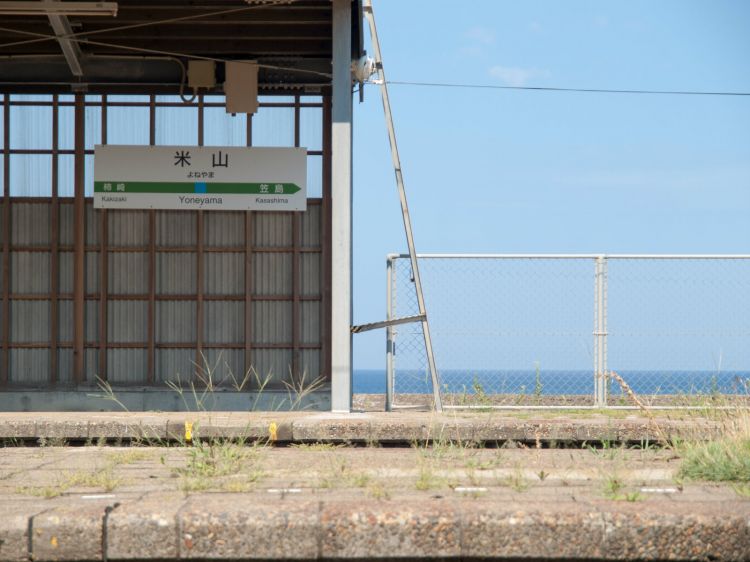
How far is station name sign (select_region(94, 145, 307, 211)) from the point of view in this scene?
50.5 feet

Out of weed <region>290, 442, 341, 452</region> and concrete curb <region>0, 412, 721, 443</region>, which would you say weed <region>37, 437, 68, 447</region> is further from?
weed <region>290, 442, 341, 452</region>

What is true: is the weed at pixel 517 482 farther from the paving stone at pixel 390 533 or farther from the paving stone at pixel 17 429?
the paving stone at pixel 17 429

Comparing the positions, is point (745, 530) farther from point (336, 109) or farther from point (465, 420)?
point (336, 109)

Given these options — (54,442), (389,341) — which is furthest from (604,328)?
(54,442)

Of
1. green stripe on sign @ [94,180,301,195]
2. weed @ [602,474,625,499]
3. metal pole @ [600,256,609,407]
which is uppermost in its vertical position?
green stripe on sign @ [94,180,301,195]

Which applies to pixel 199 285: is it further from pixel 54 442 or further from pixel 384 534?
pixel 384 534

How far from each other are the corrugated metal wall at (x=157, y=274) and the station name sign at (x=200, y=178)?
38 cm

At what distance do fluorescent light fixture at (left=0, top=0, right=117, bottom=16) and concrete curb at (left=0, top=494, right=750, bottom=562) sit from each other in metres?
8.87

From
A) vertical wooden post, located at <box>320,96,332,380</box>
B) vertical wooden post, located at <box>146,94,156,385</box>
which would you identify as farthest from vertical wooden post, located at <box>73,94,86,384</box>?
vertical wooden post, located at <box>320,96,332,380</box>

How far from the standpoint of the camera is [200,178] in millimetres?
15492

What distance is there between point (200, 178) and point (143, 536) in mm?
11362

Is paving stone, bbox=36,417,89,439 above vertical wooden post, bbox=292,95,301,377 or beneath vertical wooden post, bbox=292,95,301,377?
beneath

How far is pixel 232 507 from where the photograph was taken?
4.65 metres

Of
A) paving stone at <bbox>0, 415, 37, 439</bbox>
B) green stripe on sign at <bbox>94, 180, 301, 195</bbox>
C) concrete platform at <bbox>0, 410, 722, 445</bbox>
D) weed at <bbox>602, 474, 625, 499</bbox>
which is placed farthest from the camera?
green stripe on sign at <bbox>94, 180, 301, 195</bbox>
